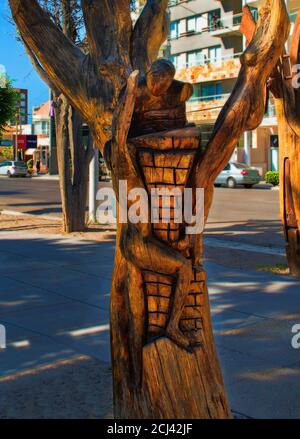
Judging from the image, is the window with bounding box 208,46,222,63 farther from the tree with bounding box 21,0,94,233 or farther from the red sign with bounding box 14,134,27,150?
the tree with bounding box 21,0,94,233

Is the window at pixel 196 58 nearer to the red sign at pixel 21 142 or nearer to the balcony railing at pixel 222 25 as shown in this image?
the balcony railing at pixel 222 25

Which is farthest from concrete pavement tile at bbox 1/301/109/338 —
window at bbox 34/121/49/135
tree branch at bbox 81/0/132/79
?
window at bbox 34/121/49/135

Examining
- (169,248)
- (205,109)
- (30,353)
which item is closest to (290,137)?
(30,353)

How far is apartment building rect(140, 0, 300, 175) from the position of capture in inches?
1373

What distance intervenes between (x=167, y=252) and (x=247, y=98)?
3.21 ft

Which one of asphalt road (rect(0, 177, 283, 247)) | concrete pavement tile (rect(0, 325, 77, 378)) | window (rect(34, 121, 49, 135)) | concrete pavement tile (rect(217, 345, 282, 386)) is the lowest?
concrete pavement tile (rect(217, 345, 282, 386))

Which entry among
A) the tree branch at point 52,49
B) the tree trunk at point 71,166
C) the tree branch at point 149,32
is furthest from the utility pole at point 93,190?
the tree branch at point 52,49

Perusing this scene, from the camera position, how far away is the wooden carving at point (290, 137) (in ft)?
27.3

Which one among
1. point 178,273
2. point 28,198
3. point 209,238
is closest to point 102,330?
point 178,273

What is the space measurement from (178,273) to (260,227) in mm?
11554

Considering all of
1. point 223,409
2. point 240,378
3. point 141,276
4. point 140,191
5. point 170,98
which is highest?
point 170,98

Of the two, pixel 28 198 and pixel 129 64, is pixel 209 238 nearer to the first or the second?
pixel 129 64

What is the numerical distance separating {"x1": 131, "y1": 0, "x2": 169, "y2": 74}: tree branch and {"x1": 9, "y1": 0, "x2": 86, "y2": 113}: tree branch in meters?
0.65

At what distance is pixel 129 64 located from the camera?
413 cm
